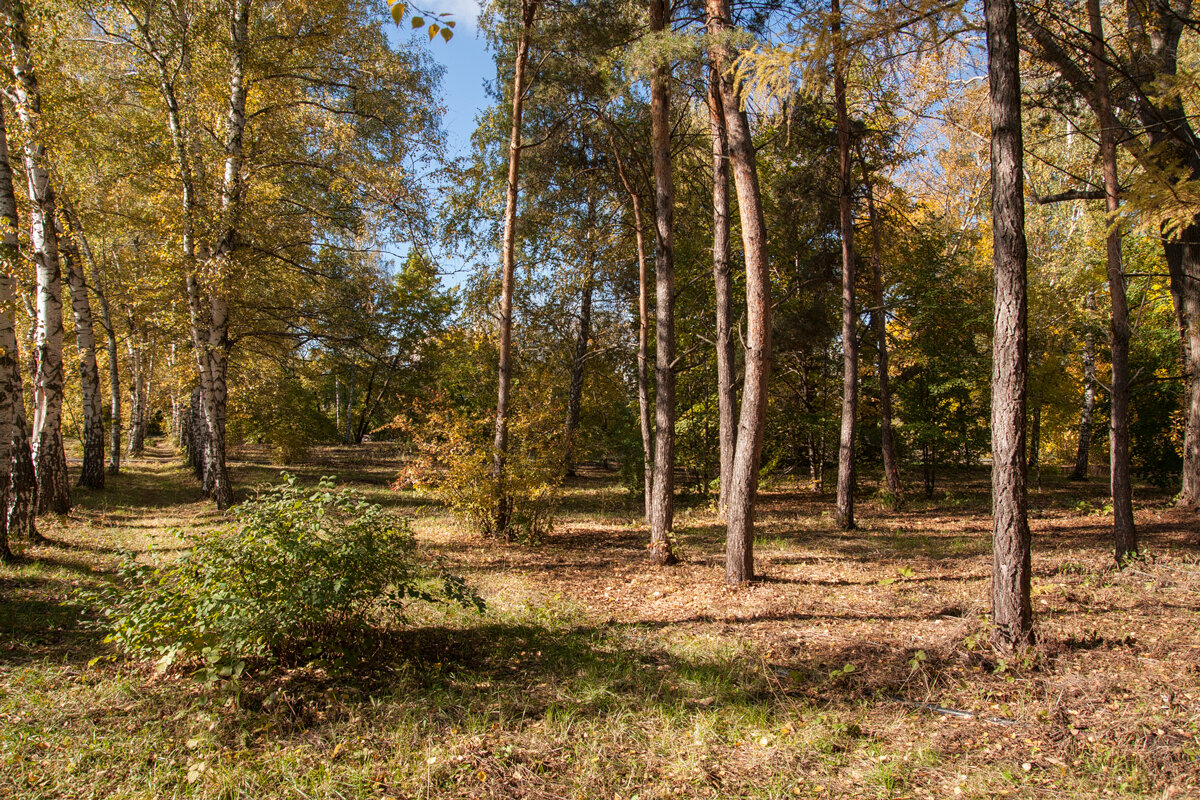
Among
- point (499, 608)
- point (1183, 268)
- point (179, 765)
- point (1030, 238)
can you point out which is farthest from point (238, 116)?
point (1030, 238)

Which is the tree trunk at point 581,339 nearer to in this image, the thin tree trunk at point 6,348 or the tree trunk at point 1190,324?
the thin tree trunk at point 6,348

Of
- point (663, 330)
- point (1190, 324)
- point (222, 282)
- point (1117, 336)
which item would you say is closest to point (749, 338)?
point (663, 330)

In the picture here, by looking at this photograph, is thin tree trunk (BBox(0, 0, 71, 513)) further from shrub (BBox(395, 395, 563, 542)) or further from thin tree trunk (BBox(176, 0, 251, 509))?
shrub (BBox(395, 395, 563, 542))

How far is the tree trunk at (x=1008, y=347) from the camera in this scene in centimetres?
470

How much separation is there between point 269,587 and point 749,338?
532 cm

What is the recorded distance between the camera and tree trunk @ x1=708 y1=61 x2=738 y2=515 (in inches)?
324

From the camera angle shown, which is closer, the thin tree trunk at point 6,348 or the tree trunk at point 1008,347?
the tree trunk at point 1008,347

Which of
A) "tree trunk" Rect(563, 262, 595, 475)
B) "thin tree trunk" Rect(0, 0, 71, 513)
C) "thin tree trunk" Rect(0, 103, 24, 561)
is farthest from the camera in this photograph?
"tree trunk" Rect(563, 262, 595, 475)

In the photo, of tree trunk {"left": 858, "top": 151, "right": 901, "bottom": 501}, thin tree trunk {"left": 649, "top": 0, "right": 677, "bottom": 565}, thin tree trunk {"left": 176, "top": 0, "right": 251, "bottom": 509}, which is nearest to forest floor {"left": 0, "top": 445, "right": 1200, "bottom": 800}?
thin tree trunk {"left": 649, "top": 0, "right": 677, "bottom": 565}

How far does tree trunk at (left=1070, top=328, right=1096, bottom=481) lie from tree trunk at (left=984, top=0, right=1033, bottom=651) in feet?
42.5

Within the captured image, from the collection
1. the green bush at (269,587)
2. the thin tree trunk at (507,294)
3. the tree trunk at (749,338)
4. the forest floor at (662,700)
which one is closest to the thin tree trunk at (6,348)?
the forest floor at (662,700)

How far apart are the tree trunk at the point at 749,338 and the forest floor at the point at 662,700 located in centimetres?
59

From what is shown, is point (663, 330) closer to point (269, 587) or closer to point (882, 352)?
point (269, 587)

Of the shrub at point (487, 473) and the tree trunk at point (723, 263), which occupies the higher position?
the tree trunk at point (723, 263)
